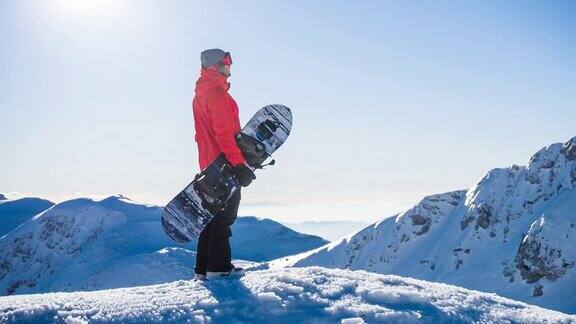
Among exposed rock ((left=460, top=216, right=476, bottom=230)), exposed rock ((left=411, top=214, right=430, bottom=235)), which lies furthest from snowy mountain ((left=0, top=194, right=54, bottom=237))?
exposed rock ((left=460, top=216, right=476, bottom=230))

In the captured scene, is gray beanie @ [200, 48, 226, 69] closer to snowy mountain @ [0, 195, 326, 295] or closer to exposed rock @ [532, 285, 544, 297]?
exposed rock @ [532, 285, 544, 297]

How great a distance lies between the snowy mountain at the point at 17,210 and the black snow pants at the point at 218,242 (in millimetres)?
175769

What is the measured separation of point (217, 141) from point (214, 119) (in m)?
0.30

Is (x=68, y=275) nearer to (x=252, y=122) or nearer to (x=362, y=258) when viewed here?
(x=362, y=258)

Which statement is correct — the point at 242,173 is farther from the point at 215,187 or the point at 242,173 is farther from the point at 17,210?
the point at 17,210

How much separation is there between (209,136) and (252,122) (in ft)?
4.65

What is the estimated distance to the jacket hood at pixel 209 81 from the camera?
20.7 feet

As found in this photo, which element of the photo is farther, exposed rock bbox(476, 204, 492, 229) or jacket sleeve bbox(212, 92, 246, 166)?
exposed rock bbox(476, 204, 492, 229)

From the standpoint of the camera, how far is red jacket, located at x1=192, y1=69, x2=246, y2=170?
20.1ft

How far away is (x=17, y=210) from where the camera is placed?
167 metres

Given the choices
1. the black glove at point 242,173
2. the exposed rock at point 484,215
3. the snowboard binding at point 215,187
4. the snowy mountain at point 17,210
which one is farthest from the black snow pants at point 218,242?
the snowy mountain at point 17,210

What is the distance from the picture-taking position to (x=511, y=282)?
69.0 metres

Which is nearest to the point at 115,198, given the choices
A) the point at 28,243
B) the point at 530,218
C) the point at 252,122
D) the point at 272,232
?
the point at 28,243

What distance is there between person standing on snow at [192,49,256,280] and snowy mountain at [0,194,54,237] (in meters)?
176
